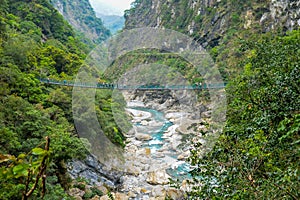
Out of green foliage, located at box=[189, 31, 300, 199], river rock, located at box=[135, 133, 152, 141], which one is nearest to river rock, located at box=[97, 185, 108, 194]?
green foliage, located at box=[189, 31, 300, 199]

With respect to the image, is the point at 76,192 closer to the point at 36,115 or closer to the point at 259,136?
the point at 36,115

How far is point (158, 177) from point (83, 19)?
147 feet

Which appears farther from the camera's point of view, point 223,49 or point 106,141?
point 223,49

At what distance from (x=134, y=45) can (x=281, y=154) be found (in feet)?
75.0

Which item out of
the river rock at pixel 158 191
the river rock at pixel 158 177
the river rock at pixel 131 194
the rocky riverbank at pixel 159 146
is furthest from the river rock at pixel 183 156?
the river rock at pixel 131 194

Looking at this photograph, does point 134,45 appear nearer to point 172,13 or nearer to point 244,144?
point 172,13

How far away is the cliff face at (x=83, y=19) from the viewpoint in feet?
143

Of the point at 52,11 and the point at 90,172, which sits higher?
the point at 52,11

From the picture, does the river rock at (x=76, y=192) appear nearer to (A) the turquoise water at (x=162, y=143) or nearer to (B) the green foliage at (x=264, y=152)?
(A) the turquoise water at (x=162, y=143)

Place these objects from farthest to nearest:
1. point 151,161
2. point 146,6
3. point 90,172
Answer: point 146,6 < point 151,161 < point 90,172

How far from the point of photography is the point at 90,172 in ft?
24.0

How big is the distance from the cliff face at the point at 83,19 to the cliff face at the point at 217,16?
14.2 metres

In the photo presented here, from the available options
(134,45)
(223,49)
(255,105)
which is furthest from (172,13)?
(255,105)

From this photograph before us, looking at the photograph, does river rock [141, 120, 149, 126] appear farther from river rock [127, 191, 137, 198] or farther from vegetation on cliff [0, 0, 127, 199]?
river rock [127, 191, 137, 198]
